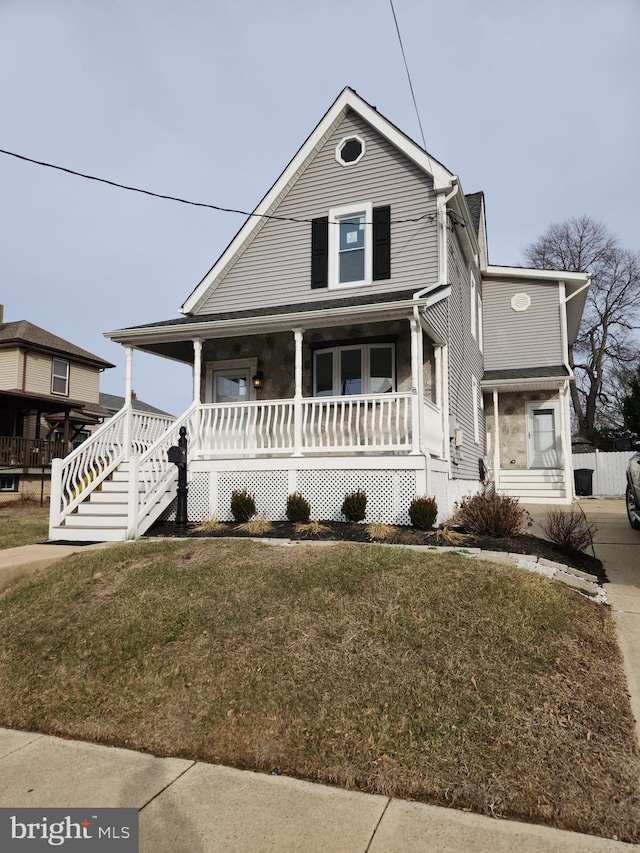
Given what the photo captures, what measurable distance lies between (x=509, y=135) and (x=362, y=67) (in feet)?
13.9

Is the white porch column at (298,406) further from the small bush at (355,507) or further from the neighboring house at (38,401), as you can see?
the neighboring house at (38,401)

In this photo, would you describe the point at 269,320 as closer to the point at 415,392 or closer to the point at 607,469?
the point at 415,392

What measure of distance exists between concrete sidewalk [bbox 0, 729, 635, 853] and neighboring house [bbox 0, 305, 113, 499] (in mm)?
19373

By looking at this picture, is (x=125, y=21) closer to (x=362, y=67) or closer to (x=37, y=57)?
(x=37, y=57)

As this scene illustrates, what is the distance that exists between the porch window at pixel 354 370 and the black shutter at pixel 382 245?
5.33 feet

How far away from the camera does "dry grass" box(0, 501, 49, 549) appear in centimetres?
1056

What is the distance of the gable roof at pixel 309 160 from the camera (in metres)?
11.7

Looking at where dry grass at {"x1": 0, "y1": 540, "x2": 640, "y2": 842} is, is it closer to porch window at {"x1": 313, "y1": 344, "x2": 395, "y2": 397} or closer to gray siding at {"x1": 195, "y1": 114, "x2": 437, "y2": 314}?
porch window at {"x1": 313, "y1": 344, "x2": 395, "y2": 397}

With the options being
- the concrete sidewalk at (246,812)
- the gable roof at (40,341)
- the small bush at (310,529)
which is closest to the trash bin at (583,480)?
the small bush at (310,529)

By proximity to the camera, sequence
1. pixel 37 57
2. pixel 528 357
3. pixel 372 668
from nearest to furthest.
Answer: pixel 372 668 < pixel 37 57 < pixel 528 357

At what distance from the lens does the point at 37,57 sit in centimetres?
908

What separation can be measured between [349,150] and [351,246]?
2226 millimetres

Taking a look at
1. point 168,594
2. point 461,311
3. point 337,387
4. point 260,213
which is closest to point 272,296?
point 260,213

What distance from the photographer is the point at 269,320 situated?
10.4 metres
